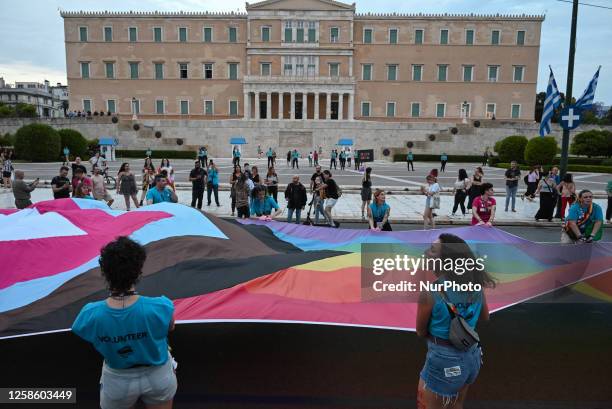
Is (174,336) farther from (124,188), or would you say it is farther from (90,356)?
(124,188)

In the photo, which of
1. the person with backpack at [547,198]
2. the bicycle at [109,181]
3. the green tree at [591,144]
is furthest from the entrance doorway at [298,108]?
the person with backpack at [547,198]

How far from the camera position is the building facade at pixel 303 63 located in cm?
5825

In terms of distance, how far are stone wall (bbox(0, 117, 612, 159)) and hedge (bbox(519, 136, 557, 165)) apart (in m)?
14.4

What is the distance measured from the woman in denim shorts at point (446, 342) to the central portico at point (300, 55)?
5579 cm

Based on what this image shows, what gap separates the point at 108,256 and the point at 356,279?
110 inches

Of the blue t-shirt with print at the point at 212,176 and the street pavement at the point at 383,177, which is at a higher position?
the blue t-shirt with print at the point at 212,176

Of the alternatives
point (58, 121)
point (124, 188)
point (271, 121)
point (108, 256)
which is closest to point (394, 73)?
point (271, 121)

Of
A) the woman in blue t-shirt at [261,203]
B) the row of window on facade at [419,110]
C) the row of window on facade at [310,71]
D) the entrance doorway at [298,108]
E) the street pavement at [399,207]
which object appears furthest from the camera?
the entrance doorway at [298,108]

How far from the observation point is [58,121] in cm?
4722

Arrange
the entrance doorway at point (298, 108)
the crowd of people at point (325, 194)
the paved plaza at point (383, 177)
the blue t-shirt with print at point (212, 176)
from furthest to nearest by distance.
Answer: the entrance doorway at point (298, 108), the paved plaza at point (383, 177), the blue t-shirt with print at point (212, 176), the crowd of people at point (325, 194)

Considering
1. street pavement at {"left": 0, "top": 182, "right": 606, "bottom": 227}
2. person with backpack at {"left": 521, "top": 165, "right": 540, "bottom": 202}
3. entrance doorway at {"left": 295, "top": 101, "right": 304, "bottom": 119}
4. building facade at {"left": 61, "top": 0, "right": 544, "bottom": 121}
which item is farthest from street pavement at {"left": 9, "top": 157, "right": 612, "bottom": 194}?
entrance doorway at {"left": 295, "top": 101, "right": 304, "bottom": 119}

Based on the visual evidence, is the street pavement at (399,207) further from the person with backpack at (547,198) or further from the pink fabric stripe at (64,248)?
the pink fabric stripe at (64,248)

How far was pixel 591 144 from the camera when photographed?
37375 millimetres

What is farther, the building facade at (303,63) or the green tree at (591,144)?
the building facade at (303,63)
